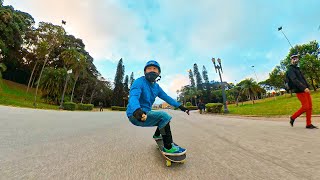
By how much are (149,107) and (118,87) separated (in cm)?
8542

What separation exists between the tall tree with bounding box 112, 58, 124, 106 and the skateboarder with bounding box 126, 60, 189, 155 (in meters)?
81.5

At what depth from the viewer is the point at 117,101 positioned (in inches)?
3282

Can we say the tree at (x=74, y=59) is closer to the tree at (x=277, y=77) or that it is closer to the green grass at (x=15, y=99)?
the green grass at (x=15, y=99)

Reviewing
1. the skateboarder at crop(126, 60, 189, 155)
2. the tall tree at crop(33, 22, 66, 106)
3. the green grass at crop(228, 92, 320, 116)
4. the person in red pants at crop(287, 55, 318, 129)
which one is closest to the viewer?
the skateboarder at crop(126, 60, 189, 155)

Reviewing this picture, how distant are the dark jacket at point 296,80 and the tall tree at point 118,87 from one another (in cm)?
7995

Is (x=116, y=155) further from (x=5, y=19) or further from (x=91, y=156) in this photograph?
(x=5, y=19)

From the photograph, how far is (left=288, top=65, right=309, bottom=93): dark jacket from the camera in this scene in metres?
5.45

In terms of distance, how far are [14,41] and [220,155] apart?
173 feet

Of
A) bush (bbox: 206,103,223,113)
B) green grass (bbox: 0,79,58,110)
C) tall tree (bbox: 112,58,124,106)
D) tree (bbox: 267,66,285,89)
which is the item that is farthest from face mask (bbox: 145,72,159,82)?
tall tree (bbox: 112,58,124,106)

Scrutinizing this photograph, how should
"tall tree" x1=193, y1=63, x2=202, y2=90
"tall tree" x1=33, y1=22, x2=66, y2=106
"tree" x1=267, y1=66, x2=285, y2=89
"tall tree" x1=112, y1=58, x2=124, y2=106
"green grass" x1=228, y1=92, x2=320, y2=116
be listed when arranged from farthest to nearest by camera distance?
"tall tree" x1=193, y1=63, x2=202, y2=90 → "tall tree" x1=112, y1=58, x2=124, y2=106 → "tree" x1=267, y1=66, x2=285, y2=89 → "tall tree" x1=33, y1=22, x2=66, y2=106 → "green grass" x1=228, y1=92, x2=320, y2=116

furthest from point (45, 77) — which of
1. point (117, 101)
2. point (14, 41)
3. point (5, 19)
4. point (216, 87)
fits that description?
point (216, 87)

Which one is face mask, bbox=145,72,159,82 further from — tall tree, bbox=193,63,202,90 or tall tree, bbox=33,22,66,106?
tall tree, bbox=193,63,202,90

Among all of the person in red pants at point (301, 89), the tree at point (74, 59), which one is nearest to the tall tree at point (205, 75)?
the tree at point (74, 59)

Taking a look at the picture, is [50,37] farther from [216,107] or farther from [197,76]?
[197,76]
